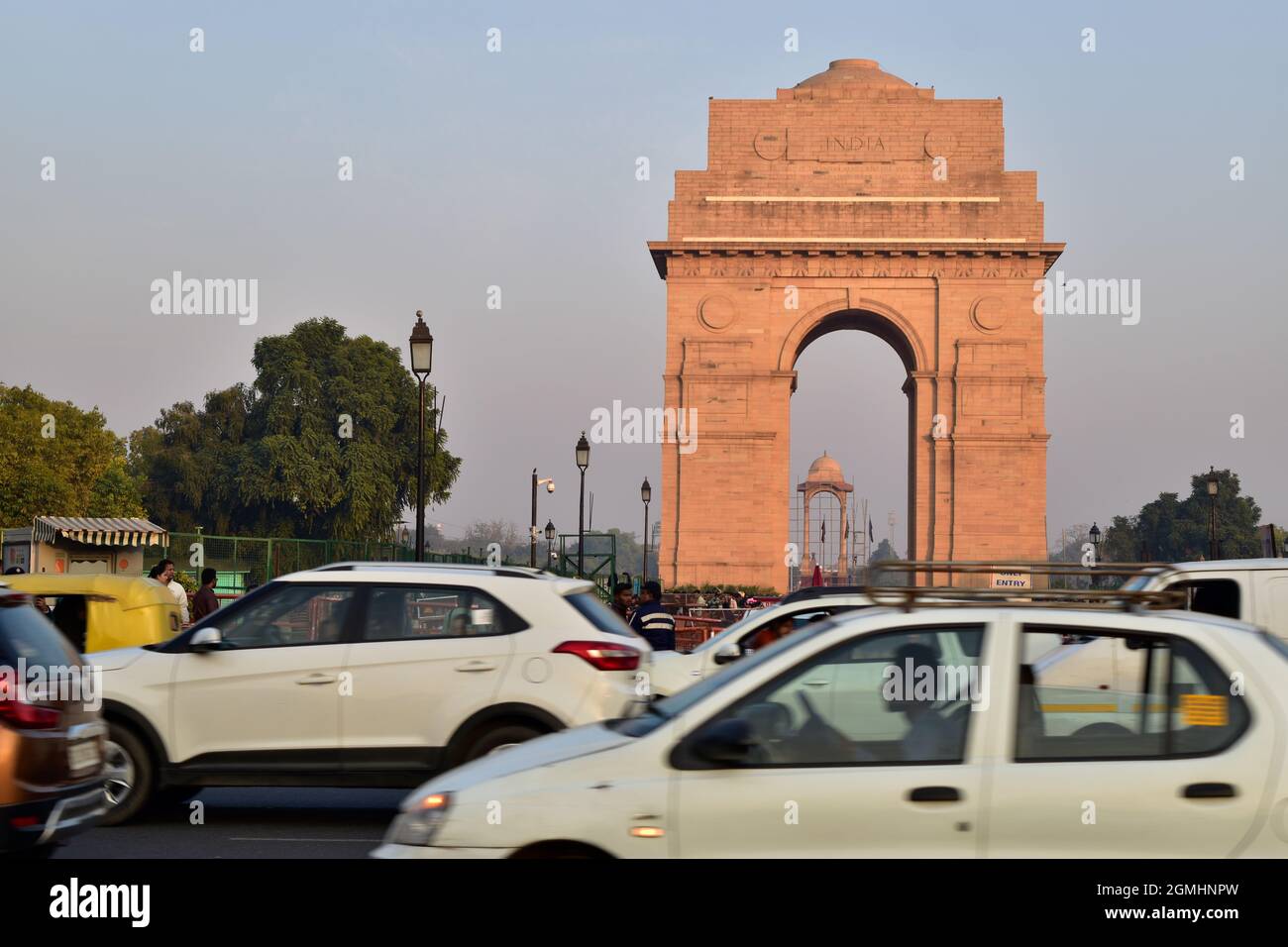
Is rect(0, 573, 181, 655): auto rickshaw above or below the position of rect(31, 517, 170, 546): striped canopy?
below

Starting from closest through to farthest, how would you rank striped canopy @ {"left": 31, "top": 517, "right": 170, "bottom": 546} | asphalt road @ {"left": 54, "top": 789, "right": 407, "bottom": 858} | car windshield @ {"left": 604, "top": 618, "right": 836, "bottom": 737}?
car windshield @ {"left": 604, "top": 618, "right": 836, "bottom": 737}
asphalt road @ {"left": 54, "top": 789, "right": 407, "bottom": 858}
striped canopy @ {"left": 31, "top": 517, "right": 170, "bottom": 546}

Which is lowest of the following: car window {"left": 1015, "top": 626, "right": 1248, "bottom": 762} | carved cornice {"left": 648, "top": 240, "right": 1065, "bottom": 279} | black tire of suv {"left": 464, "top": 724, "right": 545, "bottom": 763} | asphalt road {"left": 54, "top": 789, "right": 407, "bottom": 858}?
asphalt road {"left": 54, "top": 789, "right": 407, "bottom": 858}

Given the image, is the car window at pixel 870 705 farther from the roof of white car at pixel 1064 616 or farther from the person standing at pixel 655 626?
the person standing at pixel 655 626

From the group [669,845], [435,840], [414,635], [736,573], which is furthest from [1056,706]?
[736,573]

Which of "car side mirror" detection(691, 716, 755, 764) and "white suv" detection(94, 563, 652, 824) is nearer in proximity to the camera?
"car side mirror" detection(691, 716, 755, 764)

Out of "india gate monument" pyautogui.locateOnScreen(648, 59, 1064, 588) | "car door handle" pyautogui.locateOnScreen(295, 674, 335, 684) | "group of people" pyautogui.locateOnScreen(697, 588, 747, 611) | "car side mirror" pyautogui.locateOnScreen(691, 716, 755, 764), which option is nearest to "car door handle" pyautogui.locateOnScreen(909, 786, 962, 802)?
"car side mirror" pyautogui.locateOnScreen(691, 716, 755, 764)

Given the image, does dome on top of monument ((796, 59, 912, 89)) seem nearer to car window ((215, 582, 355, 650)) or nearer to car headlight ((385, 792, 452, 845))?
car window ((215, 582, 355, 650))
